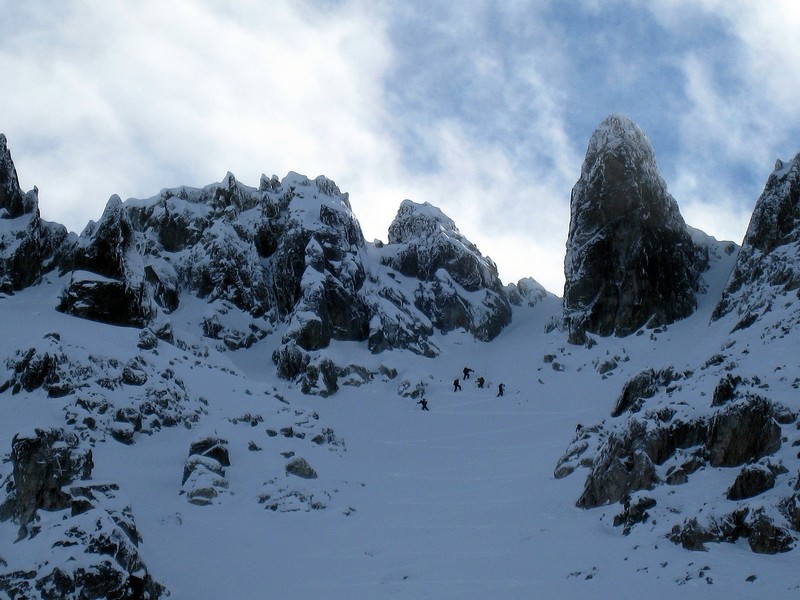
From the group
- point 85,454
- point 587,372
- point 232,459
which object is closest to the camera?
point 85,454

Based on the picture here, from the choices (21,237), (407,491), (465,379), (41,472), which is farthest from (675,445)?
(21,237)

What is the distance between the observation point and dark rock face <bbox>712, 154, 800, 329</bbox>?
48500 mm

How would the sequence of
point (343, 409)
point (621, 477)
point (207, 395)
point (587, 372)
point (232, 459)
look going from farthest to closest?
1. point (587, 372)
2. point (343, 409)
3. point (207, 395)
4. point (232, 459)
5. point (621, 477)

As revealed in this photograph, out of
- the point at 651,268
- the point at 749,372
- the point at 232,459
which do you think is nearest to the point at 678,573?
the point at 749,372

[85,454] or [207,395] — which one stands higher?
[207,395]

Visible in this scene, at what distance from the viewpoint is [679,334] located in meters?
55.3

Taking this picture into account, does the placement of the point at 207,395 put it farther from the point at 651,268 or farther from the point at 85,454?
the point at 651,268

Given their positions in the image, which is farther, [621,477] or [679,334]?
[679,334]

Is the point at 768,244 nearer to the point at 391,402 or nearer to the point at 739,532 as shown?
the point at 391,402

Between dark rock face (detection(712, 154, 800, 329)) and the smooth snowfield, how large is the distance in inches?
117

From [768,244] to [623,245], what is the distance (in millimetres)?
13072

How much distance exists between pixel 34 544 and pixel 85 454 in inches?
224

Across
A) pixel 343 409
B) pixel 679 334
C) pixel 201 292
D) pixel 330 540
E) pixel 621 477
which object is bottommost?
pixel 330 540

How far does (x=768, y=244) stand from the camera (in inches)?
2042
